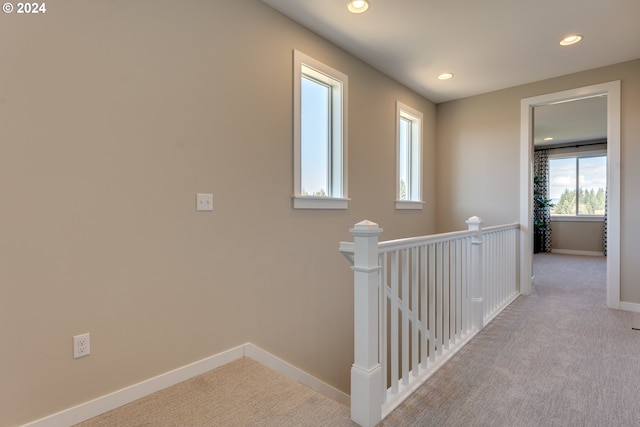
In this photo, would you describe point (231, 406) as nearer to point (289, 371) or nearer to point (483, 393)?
point (289, 371)

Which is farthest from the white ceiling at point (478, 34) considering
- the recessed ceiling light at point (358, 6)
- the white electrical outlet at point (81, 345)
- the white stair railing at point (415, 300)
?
the white electrical outlet at point (81, 345)

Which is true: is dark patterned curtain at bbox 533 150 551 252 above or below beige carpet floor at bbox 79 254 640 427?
above

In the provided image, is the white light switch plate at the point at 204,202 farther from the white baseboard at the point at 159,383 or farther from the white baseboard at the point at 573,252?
the white baseboard at the point at 573,252

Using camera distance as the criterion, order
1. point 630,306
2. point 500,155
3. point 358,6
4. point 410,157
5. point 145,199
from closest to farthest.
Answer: point 145,199 → point 358,6 → point 630,306 → point 500,155 → point 410,157

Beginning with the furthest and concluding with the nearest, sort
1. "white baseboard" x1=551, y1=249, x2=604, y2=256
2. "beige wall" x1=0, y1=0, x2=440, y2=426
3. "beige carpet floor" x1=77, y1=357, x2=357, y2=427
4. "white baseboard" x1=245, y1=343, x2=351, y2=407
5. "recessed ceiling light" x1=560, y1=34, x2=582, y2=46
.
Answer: "white baseboard" x1=551, y1=249, x2=604, y2=256 < "recessed ceiling light" x1=560, y1=34, x2=582, y2=46 < "white baseboard" x1=245, y1=343, x2=351, y2=407 < "beige carpet floor" x1=77, y1=357, x2=357, y2=427 < "beige wall" x1=0, y1=0, x2=440, y2=426

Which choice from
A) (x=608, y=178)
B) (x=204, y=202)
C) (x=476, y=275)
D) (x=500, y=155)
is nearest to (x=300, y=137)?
(x=204, y=202)

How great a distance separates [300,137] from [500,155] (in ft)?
9.62

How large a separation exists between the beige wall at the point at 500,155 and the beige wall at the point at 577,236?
4.70 metres

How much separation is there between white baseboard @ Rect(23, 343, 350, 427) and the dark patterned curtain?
730 centimetres

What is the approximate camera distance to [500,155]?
423 centimetres

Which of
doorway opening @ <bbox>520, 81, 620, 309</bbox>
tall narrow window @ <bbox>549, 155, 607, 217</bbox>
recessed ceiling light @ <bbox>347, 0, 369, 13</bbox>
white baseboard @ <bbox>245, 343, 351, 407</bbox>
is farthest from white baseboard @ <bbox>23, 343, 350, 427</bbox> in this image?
tall narrow window @ <bbox>549, 155, 607, 217</bbox>

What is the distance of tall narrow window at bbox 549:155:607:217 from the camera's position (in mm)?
7246

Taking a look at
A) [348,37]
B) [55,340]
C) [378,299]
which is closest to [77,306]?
[55,340]

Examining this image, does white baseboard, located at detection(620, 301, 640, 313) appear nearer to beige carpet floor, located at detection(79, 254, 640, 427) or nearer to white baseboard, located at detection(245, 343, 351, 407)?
beige carpet floor, located at detection(79, 254, 640, 427)
